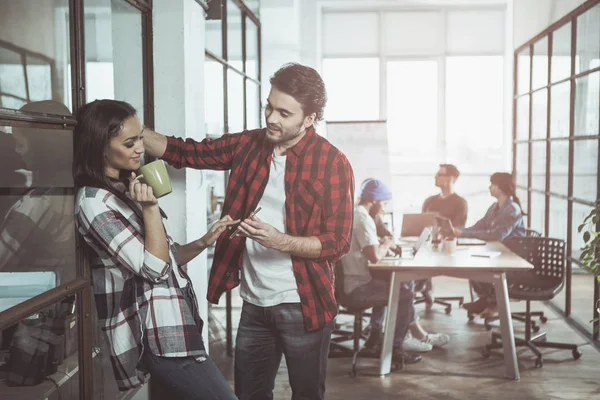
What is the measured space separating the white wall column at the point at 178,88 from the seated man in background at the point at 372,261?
5.82ft

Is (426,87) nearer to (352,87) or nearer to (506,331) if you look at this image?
(352,87)

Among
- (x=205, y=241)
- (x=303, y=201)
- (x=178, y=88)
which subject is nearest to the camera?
(x=205, y=241)

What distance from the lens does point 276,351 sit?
8.18 feet

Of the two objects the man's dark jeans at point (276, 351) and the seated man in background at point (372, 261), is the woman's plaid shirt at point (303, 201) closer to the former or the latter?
the man's dark jeans at point (276, 351)

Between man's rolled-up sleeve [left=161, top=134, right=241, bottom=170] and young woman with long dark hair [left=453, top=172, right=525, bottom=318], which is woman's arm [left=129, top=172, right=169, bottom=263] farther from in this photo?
young woman with long dark hair [left=453, top=172, right=525, bottom=318]

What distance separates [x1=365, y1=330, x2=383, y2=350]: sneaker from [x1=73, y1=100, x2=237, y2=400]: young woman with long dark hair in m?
3.29

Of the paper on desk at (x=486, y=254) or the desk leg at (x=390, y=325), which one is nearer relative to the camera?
the desk leg at (x=390, y=325)

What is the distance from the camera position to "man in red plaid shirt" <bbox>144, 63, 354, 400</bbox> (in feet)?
7.77

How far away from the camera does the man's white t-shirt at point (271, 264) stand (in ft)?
7.79

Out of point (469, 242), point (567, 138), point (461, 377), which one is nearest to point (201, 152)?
point (461, 377)

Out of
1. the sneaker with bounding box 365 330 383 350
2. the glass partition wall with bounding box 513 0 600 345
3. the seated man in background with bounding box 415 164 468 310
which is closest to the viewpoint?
the sneaker with bounding box 365 330 383 350

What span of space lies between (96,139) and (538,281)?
4.10 metres

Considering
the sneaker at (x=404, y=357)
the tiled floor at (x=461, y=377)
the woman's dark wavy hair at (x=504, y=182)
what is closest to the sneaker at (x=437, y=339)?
the tiled floor at (x=461, y=377)

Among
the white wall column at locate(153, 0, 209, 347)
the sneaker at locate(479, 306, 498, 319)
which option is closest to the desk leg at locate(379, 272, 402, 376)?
the sneaker at locate(479, 306, 498, 319)
